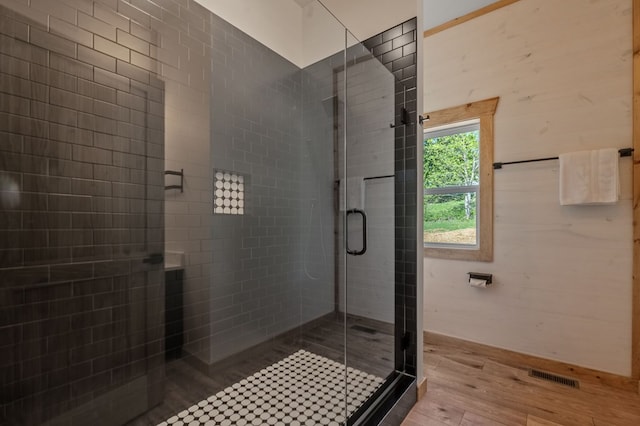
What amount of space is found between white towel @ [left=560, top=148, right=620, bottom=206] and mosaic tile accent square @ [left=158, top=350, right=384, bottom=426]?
72.3 inches

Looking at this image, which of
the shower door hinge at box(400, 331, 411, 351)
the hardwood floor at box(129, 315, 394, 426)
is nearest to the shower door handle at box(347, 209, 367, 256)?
the hardwood floor at box(129, 315, 394, 426)

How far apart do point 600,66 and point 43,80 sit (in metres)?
3.26

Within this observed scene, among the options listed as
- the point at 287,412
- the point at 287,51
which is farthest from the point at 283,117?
the point at 287,412

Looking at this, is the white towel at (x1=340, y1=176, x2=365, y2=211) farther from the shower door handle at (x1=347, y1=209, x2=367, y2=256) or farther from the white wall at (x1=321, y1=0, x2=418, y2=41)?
the white wall at (x1=321, y1=0, x2=418, y2=41)

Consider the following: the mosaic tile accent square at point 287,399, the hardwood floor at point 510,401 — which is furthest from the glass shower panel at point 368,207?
the hardwood floor at point 510,401

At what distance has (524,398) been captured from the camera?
1.88m

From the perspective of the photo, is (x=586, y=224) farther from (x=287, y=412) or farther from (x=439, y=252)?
(x=287, y=412)

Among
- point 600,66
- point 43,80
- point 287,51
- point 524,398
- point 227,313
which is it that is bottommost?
point 524,398

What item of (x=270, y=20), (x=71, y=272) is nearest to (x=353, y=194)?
(x=270, y=20)

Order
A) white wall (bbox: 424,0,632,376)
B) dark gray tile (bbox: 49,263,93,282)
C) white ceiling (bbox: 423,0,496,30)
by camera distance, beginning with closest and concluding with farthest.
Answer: dark gray tile (bbox: 49,263,93,282) → white wall (bbox: 424,0,632,376) → white ceiling (bbox: 423,0,496,30)

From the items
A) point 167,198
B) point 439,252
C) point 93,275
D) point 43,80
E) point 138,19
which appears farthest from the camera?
point 439,252

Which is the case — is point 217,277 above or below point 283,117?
below

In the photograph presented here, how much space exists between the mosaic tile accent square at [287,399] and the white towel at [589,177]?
→ 6.03ft

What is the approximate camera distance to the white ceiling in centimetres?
243
